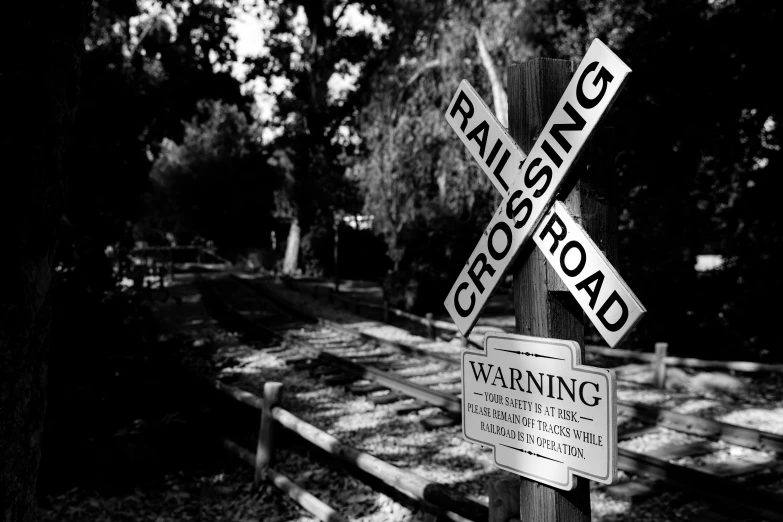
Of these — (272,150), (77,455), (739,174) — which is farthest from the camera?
(272,150)

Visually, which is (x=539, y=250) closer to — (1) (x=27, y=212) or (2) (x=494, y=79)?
(1) (x=27, y=212)

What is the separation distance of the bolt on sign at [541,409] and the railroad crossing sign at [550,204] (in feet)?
0.55

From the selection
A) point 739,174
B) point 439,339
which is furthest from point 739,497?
point 739,174

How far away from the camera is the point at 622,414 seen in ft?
27.7

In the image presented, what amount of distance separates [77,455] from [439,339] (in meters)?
10.3

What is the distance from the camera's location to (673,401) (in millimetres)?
9625

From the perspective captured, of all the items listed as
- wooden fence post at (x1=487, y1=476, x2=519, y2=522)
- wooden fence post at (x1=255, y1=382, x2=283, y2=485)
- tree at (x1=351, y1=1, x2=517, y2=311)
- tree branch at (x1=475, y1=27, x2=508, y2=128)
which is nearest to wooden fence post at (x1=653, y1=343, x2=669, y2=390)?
wooden fence post at (x1=255, y1=382, x2=283, y2=485)

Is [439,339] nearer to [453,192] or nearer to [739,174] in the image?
[453,192]

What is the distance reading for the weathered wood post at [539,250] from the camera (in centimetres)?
230

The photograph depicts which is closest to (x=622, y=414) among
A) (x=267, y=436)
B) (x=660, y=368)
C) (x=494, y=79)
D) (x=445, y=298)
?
(x=660, y=368)

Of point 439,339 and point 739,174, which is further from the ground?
point 739,174

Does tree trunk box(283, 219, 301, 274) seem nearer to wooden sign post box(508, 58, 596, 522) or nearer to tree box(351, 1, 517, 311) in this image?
tree box(351, 1, 517, 311)

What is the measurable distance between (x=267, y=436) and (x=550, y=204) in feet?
15.6

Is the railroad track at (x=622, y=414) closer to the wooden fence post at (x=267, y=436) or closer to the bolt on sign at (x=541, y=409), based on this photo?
the wooden fence post at (x=267, y=436)
